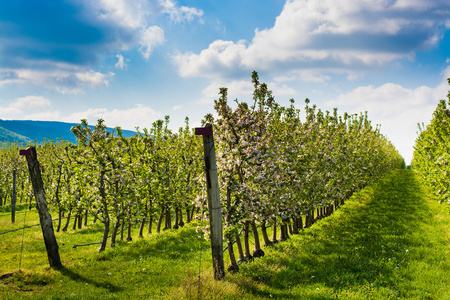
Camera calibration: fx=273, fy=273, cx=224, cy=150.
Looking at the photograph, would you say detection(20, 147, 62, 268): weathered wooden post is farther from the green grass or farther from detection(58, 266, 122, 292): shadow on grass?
detection(58, 266, 122, 292): shadow on grass

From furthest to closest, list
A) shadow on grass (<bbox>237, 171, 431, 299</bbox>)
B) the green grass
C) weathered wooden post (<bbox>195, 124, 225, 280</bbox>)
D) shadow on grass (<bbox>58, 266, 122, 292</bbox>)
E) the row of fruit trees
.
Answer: the row of fruit trees → shadow on grass (<bbox>58, 266, 122, 292</bbox>) → shadow on grass (<bbox>237, 171, 431, 299</bbox>) → weathered wooden post (<bbox>195, 124, 225, 280</bbox>) → the green grass

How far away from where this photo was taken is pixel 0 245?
21.5 m

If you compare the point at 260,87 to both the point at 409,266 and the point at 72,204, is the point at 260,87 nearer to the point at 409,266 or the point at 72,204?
the point at 409,266

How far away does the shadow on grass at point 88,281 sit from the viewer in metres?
12.3

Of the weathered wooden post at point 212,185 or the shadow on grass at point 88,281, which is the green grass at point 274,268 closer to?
the shadow on grass at point 88,281

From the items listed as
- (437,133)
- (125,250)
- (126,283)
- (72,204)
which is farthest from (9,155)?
(437,133)

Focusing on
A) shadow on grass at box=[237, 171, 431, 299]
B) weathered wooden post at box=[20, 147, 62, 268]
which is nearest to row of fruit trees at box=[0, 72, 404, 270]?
shadow on grass at box=[237, 171, 431, 299]

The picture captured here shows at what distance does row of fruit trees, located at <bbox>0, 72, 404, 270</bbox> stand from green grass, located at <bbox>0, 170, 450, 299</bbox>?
2.07m

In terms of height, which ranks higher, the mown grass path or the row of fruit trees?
the row of fruit trees

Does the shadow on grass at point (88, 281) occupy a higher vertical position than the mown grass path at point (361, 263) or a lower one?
Result: lower

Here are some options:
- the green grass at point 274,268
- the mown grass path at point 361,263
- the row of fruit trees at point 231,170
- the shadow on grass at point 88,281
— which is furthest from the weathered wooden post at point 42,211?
the mown grass path at point 361,263

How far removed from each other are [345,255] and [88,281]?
13238 mm

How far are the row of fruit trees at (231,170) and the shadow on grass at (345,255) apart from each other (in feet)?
6.11

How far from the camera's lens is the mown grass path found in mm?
10523
